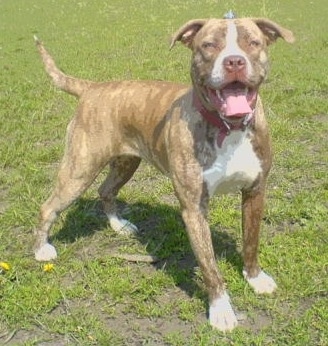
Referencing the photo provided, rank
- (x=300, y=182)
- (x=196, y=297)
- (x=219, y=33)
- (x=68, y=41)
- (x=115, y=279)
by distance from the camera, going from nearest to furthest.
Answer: (x=219, y=33) → (x=196, y=297) → (x=115, y=279) → (x=300, y=182) → (x=68, y=41)

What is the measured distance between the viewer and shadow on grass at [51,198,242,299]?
4.69 metres

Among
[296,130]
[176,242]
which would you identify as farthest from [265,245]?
[296,130]

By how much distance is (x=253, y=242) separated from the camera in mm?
4340

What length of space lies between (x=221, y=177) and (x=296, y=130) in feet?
11.8

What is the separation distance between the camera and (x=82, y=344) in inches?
156

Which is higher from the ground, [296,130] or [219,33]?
[219,33]

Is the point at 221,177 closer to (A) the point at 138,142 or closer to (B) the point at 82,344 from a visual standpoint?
(A) the point at 138,142

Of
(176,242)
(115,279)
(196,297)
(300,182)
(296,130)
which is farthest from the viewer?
(296,130)

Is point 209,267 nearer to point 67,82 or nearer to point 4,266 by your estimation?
point 4,266

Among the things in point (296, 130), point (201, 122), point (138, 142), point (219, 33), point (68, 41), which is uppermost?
point (219, 33)

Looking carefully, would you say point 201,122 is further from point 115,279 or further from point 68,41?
point 68,41

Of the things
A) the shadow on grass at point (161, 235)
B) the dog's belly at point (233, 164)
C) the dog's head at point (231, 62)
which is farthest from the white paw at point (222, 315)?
the dog's head at point (231, 62)

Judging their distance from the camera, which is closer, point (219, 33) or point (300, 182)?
point (219, 33)

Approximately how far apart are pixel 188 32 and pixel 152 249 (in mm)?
1946
